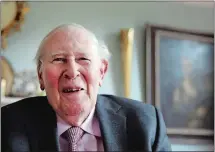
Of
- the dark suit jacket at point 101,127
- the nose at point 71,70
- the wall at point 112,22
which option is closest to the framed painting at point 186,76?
the wall at point 112,22

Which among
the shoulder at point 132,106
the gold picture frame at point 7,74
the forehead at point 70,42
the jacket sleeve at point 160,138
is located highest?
the forehead at point 70,42

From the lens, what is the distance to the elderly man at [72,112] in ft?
2.19

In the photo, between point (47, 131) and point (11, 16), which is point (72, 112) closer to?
point (47, 131)

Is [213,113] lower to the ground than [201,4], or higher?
lower

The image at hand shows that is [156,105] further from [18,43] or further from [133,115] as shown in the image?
[18,43]

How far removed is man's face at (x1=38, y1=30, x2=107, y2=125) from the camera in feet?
2.18

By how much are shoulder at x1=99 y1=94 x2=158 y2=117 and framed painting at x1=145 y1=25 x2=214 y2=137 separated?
0.36 feet

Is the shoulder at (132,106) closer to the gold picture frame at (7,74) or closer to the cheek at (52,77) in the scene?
the cheek at (52,77)

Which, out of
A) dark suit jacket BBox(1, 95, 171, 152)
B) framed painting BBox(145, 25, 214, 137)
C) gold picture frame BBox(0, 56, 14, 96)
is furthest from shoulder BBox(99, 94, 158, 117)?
gold picture frame BBox(0, 56, 14, 96)

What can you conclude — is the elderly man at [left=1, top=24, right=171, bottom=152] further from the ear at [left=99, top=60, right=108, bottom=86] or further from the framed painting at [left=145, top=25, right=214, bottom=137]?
the framed painting at [left=145, top=25, right=214, bottom=137]

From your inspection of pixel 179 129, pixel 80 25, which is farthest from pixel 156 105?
pixel 80 25

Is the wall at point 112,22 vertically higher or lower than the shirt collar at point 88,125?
higher

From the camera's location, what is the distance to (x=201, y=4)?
0.85m

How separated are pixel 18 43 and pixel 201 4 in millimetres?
473
